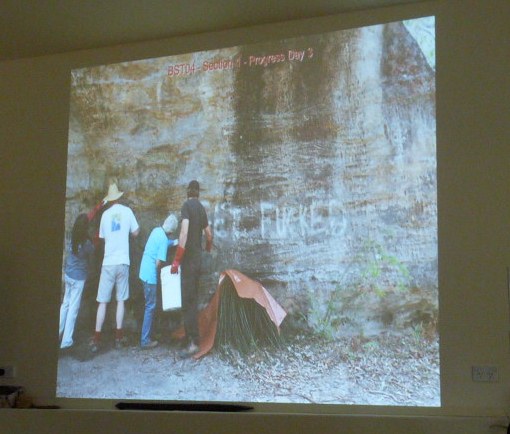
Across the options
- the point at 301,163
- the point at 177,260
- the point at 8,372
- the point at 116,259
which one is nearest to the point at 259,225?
the point at 301,163

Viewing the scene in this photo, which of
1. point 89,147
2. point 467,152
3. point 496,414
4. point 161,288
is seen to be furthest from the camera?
point 89,147

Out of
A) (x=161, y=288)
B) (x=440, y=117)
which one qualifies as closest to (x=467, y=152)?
(x=440, y=117)

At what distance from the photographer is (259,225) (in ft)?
14.9

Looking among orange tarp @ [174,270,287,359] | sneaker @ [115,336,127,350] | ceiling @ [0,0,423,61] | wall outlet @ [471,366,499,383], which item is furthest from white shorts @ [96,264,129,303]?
wall outlet @ [471,366,499,383]

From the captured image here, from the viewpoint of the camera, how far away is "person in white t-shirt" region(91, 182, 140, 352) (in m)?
4.83

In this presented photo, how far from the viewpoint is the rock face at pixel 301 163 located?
4219 millimetres

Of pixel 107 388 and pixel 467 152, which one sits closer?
pixel 467 152

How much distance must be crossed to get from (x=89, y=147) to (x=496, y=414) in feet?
10.6

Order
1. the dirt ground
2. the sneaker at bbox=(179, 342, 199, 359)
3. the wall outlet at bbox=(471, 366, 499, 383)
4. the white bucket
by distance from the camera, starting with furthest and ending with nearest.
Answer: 1. the white bucket
2. the sneaker at bbox=(179, 342, 199, 359)
3. the dirt ground
4. the wall outlet at bbox=(471, 366, 499, 383)

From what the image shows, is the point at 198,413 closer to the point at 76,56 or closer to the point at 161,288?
the point at 161,288

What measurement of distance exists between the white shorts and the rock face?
0.14 metres

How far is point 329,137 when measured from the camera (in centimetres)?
445

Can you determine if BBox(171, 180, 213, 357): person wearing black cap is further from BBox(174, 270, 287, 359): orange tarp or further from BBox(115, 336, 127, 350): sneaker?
BBox(115, 336, 127, 350): sneaker

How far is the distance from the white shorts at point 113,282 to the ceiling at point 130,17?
1.65 m
